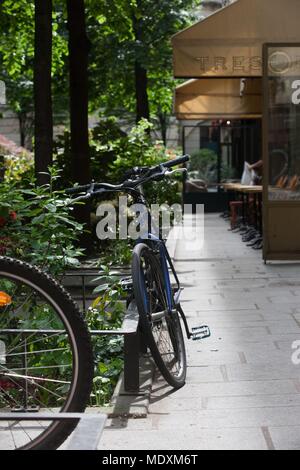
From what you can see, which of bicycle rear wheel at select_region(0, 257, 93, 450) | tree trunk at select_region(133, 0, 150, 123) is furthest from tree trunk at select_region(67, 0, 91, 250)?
tree trunk at select_region(133, 0, 150, 123)

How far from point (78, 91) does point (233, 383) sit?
6.93m

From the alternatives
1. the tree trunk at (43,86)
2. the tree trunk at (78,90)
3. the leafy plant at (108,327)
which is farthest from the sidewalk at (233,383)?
the tree trunk at (78,90)

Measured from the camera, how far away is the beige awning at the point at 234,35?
427 inches

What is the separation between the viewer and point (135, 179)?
5008 mm

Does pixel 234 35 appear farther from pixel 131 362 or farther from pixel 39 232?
pixel 131 362

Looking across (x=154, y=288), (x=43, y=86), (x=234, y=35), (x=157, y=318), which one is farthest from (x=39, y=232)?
(x=234, y=35)

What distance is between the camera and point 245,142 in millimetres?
23281

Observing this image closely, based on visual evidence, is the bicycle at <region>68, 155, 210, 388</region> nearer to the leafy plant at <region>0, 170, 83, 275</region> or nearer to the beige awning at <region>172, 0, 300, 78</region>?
the leafy plant at <region>0, 170, 83, 275</region>

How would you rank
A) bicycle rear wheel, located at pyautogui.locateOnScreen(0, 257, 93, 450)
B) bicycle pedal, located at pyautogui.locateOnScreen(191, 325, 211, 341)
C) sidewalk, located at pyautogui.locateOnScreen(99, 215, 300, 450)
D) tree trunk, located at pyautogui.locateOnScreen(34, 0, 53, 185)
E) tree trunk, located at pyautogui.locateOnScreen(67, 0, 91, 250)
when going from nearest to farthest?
bicycle rear wheel, located at pyautogui.locateOnScreen(0, 257, 93, 450) → sidewalk, located at pyautogui.locateOnScreen(99, 215, 300, 450) → bicycle pedal, located at pyautogui.locateOnScreen(191, 325, 211, 341) → tree trunk, located at pyautogui.locateOnScreen(34, 0, 53, 185) → tree trunk, located at pyautogui.locateOnScreen(67, 0, 91, 250)

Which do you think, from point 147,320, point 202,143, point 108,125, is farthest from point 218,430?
point 202,143

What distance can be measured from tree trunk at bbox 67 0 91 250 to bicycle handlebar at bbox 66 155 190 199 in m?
5.70

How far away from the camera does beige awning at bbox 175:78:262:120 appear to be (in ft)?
58.5

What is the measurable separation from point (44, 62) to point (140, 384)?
4.81 m
